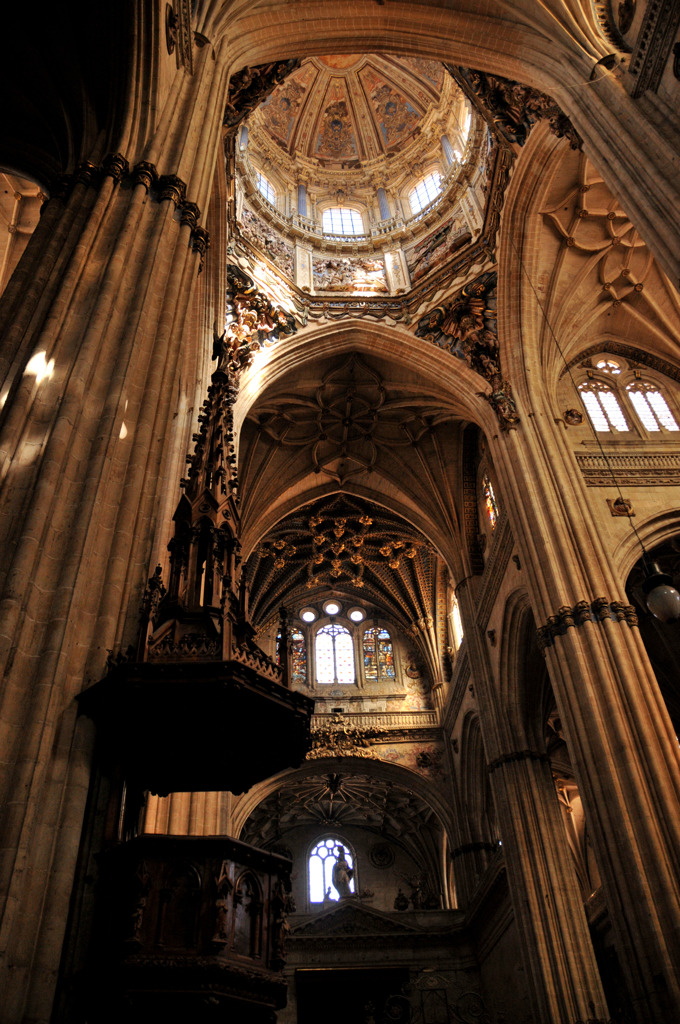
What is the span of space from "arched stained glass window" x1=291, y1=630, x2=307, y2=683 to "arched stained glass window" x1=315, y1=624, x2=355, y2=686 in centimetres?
40

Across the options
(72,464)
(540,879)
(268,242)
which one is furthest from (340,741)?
(72,464)

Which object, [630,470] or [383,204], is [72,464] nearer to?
[630,470]

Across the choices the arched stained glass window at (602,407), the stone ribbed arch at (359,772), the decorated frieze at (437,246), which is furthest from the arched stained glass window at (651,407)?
the stone ribbed arch at (359,772)

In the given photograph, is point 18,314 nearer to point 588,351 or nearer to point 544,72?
point 544,72

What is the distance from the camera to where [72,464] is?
5324 mm

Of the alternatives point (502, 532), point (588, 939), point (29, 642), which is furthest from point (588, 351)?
point (29, 642)

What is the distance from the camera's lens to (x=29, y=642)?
455cm

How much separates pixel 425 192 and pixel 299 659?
45.8 feet

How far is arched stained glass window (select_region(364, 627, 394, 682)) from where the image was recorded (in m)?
Result: 23.9

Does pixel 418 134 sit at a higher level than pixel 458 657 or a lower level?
higher

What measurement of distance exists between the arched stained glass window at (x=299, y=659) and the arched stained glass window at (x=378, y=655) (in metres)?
1.91

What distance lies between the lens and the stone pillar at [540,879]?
11281mm

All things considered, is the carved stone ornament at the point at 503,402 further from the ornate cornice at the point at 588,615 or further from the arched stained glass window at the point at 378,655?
the arched stained glass window at the point at 378,655

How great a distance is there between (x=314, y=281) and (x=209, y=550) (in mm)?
13950
